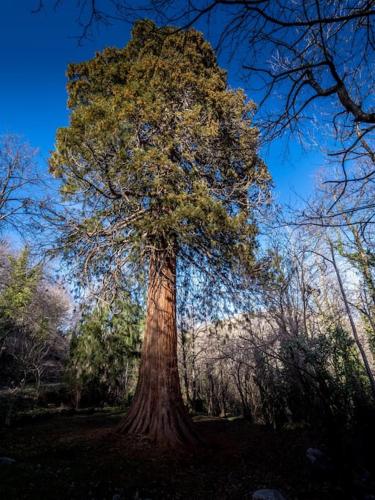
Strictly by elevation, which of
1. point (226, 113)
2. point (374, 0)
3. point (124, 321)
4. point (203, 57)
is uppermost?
point (203, 57)

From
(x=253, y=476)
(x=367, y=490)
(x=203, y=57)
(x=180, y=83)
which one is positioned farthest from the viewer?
(x=203, y=57)

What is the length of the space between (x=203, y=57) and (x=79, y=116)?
12.7 feet

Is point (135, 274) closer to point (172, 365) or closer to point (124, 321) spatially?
point (172, 365)

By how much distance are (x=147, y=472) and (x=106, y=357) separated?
37.6 ft

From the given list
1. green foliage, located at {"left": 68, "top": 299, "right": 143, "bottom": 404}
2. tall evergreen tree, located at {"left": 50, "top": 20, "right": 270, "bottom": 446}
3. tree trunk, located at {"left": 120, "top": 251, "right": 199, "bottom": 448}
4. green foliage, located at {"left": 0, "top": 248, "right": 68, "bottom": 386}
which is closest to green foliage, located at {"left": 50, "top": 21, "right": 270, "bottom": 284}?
tall evergreen tree, located at {"left": 50, "top": 20, "right": 270, "bottom": 446}

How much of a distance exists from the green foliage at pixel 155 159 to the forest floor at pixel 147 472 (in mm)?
3259

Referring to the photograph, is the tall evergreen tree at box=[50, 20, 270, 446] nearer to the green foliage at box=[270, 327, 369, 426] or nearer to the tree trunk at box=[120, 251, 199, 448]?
the tree trunk at box=[120, 251, 199, 448]

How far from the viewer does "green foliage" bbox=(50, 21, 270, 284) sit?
5.91 m

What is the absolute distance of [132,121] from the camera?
6336 millimetres

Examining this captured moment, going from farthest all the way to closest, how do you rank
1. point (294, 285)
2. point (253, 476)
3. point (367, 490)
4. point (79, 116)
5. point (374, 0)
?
point (294, 285), point (79, 116), point (253, 476), point (367, 490), point (374, 0)

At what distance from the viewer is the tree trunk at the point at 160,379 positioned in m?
5.91

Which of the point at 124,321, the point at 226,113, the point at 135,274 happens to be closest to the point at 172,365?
the point at 135,274

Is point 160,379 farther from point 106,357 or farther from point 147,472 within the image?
point 106,357

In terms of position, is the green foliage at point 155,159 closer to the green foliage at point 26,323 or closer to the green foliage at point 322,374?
the green foliage at point 26,323
